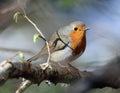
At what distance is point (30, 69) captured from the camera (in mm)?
1468

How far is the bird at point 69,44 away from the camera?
3195 mm

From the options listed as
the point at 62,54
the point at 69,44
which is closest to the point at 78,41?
the point at 69,44

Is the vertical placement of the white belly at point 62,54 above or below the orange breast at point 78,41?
below

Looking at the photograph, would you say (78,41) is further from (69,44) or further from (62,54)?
(62,54)

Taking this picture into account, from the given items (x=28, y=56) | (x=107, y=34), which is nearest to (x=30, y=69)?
(x=28, y=56)

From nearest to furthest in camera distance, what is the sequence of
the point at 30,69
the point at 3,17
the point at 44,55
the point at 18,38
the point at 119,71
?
the point at 30,69, the point at 119,71, the point at 3,17, the point at 44,55, the point at 18,38

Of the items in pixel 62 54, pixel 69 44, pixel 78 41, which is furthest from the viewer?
pixel 78 41

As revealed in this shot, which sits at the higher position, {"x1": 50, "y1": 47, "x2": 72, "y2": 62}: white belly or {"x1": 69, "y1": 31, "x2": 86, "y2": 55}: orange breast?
{"x1": 69, "y1": 31, "x2": 86, "y2": 55}: orange breast

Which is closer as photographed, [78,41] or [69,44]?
[69,44]

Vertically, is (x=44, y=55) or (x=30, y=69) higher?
(x=30, y=69)

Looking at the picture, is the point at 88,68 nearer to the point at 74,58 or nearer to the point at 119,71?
the point at 119,71

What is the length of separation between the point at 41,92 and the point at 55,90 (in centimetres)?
10

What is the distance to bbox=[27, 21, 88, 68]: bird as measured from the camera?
3195 millimetres

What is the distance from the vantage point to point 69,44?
3.45m
